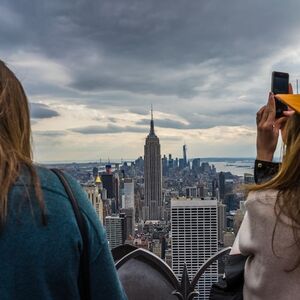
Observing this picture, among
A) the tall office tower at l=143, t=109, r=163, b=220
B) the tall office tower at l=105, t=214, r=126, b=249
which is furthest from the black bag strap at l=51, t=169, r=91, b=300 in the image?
the tall office tower at l=143, t=109, r=163, b=220

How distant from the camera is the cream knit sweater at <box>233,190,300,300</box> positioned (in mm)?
1135

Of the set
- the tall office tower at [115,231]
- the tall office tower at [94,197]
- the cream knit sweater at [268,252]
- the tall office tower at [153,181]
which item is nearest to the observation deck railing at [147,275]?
the tall office tower at [94,197]

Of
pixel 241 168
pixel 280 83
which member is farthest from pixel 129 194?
pixel 280 83

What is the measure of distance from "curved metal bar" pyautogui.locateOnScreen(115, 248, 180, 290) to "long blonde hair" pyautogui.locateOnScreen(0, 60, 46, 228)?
1234mm

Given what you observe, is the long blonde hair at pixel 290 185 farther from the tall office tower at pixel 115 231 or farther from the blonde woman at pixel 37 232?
the tall office tower at pixel 115 231

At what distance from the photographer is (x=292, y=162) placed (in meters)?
→ 1.16

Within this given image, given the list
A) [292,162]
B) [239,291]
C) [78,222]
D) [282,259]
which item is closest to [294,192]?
[292,162]

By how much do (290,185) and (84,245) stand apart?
1.91ft

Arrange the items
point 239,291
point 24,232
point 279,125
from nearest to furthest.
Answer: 1. point 24,232
2. point 239,291
3. point 279,125

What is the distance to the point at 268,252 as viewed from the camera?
1.15m

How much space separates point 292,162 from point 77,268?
2.08 feet

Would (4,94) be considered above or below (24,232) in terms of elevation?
above

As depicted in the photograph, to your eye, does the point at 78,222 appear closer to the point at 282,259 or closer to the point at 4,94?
the point at 4,94

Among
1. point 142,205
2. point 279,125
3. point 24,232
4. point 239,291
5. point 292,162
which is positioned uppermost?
point 279,125
